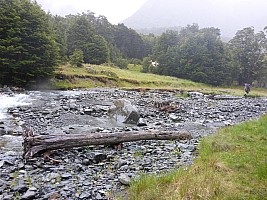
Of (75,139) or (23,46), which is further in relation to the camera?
(23,46)

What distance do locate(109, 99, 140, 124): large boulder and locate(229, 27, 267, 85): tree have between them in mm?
57492

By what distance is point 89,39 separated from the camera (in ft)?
196

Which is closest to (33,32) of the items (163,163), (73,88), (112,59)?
(73,88)

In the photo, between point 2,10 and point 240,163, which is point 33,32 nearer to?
A: point 2,10

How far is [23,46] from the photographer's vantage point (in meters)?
30.8

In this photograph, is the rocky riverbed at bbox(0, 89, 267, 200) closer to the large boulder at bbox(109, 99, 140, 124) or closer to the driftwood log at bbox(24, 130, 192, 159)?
the driftwood log at bbox(24, 130, 192, 159)

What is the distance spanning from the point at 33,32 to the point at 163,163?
98.6 feet

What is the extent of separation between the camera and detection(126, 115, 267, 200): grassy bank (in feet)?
16.9

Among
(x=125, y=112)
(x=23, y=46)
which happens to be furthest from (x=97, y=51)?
(x=125, y=112)

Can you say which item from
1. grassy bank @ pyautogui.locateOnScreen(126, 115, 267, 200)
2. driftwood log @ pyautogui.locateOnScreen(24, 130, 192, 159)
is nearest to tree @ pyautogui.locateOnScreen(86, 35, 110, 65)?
driftwood log @ pyautogui.locateOnScreen(24, 130, 192, 159)

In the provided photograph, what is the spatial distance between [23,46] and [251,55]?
60.5 metres

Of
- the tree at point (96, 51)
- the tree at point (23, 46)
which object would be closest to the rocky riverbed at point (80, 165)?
the tree at point (23, 46)

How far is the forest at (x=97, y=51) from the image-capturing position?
3031 centimetres

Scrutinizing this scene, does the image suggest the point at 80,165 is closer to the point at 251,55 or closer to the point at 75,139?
the point at 75,139
